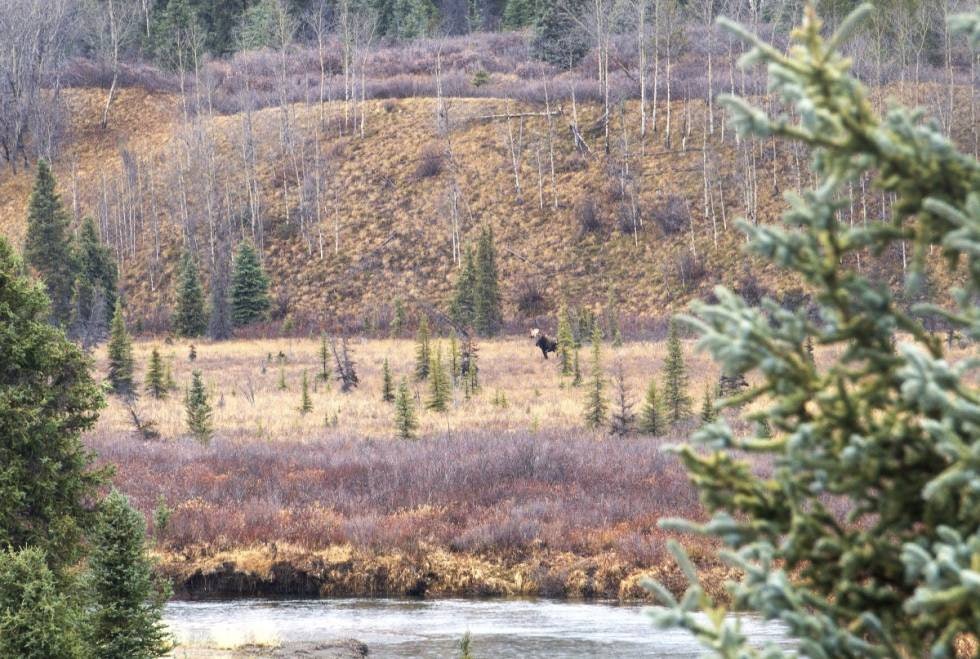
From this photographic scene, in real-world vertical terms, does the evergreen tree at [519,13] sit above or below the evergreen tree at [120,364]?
above

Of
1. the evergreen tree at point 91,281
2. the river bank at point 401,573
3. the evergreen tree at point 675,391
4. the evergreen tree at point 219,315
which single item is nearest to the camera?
the river bank at point 401,573

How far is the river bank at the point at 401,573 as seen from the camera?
2131 cm

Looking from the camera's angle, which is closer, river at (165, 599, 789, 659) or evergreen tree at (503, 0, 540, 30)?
river at (165, 599, 789, 659)

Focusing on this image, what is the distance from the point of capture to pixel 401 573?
21844 millimetres

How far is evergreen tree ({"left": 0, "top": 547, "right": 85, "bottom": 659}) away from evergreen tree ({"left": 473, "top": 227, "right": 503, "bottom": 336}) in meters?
45.9

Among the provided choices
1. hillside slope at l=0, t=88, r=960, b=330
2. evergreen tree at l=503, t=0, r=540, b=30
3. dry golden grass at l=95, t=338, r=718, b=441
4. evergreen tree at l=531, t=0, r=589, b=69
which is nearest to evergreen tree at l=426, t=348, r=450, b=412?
dry golden grass at l=95, t=338, r=718, b=441

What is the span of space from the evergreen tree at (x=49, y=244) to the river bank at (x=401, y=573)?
39.0 metres

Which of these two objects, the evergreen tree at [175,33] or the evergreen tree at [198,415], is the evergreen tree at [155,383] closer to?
the evergreen tree at [198,415]

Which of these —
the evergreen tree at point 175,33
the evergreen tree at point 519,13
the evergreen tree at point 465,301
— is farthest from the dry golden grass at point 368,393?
the evergreen tree at point 519,13

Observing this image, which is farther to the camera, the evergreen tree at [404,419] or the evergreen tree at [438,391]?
the evergreen tree at [438,391]

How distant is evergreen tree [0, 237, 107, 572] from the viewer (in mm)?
12648

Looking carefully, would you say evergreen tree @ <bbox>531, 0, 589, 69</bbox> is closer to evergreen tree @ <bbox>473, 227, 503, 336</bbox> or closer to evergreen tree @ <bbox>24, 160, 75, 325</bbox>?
evergreen tree @ <bbox>473, 227, 503, 336</bbox>

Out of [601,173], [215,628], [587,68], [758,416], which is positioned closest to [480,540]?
[215,628]

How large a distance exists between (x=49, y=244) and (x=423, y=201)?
67.7 feet
